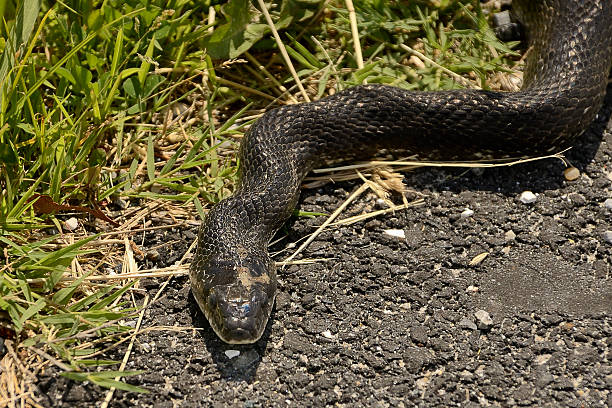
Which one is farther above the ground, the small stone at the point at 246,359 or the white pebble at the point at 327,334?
the white pebble at the point at 327,334

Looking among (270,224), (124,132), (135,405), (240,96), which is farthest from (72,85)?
(135,405)

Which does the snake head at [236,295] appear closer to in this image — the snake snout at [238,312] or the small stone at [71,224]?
the snake snout at [238,312]

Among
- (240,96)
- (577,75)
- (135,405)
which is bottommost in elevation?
(135,405)

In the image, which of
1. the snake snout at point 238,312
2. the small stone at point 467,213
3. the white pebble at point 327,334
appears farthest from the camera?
the small stone at point 467,213

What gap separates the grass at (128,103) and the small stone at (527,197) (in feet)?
3.02

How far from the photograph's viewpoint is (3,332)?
388cm

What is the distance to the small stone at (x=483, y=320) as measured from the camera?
4199 millimetres

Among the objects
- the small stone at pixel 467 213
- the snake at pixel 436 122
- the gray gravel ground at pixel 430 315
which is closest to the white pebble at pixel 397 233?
the gray gravel ground at pixel 430 315

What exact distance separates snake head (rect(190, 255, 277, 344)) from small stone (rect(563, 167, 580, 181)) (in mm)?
2133

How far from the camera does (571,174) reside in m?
5.08

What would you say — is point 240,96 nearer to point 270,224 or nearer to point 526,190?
point 270,224

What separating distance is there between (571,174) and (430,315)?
156cm

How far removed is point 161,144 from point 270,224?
3.56ft

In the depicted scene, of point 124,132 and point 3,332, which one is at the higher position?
point 124,132
